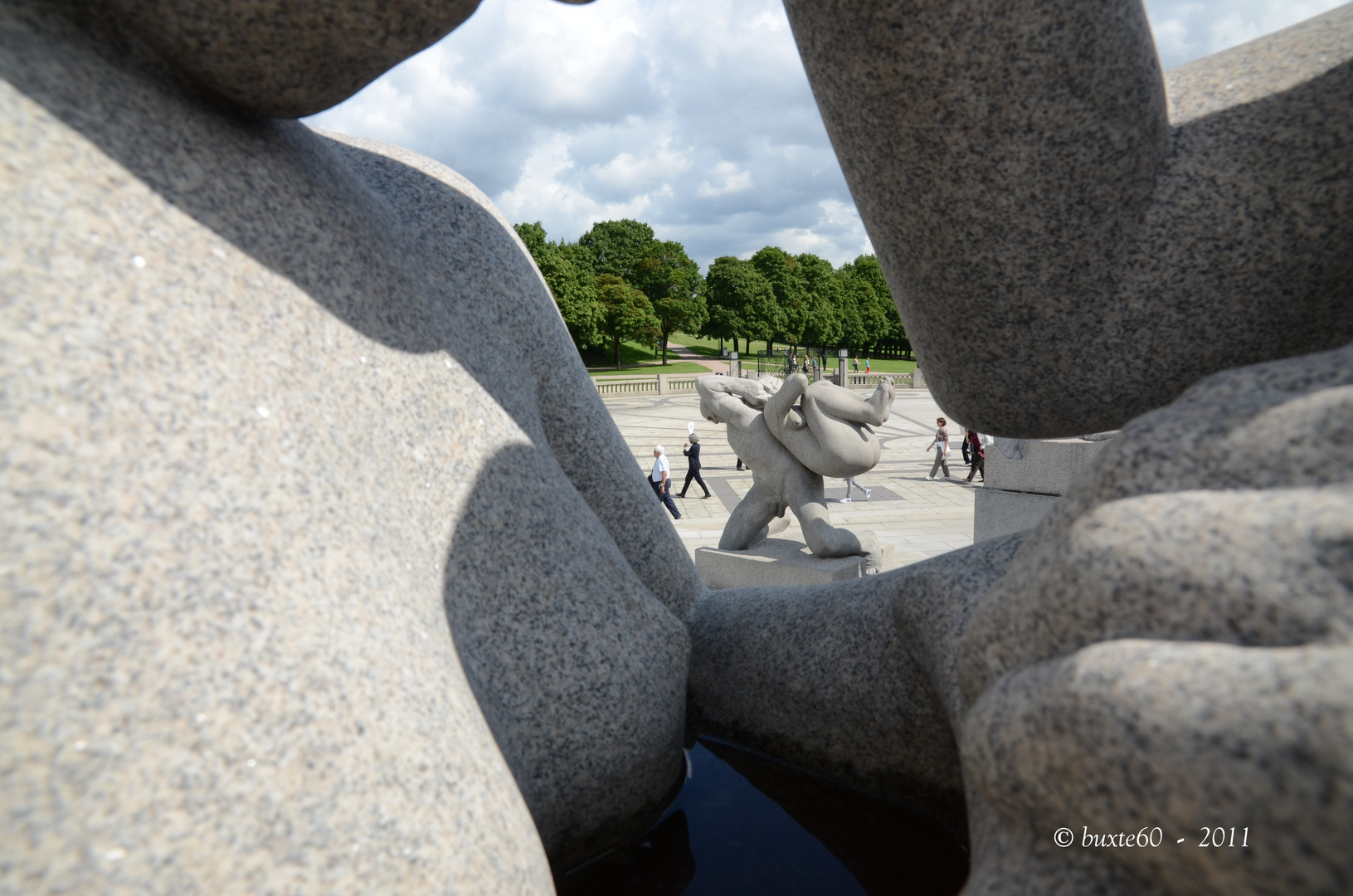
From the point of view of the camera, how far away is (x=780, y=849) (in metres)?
2.67

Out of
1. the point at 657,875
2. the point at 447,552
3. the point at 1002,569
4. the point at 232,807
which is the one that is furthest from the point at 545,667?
the point at 1002,569

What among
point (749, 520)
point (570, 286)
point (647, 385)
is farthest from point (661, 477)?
point (570, 286)

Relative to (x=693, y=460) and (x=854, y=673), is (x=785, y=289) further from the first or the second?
(x=854, y=673)

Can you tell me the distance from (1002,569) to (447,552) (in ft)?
4.85

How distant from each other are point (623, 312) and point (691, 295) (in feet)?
32.5

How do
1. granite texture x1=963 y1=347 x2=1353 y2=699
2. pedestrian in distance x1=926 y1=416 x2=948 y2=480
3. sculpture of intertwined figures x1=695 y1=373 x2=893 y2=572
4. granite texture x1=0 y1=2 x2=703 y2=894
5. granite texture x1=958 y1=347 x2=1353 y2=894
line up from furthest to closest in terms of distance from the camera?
pedestrian in distance x1=926 y1=416 x2=948 y2=480, sculpture of intertwined figures x1=695 y1=373 x2=893 y2=572, granite texture x1=0 y1=2 x2=703 y2=894, granite texture x1=963 y1=347 x2=1353 y2=699, granite texture x1=958 y1=347 x2=1353 y2=894

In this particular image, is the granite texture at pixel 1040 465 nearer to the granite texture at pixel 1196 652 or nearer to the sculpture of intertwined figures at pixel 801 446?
the sculpture of intertwined figures at pixel 801 446

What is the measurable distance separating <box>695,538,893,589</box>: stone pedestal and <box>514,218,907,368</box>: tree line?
41470mm

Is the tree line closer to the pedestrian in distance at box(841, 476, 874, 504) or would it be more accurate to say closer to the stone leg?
the pedestrian in distance at box(841, 476, 874, 504)

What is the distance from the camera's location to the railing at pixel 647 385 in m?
36.4

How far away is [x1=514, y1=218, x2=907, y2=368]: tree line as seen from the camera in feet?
175

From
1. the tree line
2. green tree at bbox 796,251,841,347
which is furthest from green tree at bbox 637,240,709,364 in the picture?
green tree at bbox 796,251,841,347

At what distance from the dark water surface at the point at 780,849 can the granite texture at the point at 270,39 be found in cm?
218

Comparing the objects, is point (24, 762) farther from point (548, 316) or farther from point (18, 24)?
point (548, 316)
